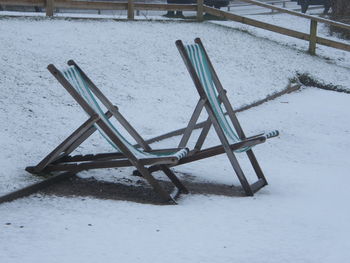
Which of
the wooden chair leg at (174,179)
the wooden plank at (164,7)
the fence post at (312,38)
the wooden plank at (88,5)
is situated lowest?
the fence post at (312,38)

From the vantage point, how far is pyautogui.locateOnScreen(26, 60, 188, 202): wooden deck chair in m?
5.88

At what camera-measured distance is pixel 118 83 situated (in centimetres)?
1048

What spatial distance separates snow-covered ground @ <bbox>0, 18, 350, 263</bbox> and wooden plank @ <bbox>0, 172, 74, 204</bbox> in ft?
0.27

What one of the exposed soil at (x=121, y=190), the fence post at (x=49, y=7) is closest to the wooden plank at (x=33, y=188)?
the exposed soil at (x=121, y=190)

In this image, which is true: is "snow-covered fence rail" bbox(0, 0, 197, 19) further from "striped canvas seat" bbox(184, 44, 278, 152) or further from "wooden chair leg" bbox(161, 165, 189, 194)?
"wooden chair leg" bbox(161, 165, 189, 194)

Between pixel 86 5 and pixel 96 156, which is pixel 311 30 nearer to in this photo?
pixel 86 5

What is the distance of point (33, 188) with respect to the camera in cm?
601

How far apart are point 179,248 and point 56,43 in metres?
7.21

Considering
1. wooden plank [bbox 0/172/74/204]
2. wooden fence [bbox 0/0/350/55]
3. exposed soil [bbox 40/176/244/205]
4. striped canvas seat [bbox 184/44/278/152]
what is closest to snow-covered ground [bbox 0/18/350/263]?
wooden plank [bbox 0/172/74/204]

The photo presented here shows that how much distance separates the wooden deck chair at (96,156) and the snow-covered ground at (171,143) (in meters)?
0.25

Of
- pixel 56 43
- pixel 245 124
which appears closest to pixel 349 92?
pixel 245 124

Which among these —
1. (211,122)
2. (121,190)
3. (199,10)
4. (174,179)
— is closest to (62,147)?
(121,190)

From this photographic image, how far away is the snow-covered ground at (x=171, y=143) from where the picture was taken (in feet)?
16.0

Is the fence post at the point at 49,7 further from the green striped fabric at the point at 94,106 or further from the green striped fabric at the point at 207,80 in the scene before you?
the green striped fabric at the point at 94,106
